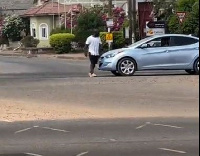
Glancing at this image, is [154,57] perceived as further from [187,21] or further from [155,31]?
[187,21]

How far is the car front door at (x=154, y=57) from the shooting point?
21422mm

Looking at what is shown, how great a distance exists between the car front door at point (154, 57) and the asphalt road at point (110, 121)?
82.9 inches

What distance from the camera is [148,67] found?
2155 cm

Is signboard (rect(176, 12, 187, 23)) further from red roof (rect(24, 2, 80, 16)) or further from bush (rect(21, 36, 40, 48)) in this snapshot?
red roof (rect(24, 2, 80, 16))

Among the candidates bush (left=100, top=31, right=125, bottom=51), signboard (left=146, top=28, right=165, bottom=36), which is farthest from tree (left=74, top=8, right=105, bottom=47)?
signboard (left=146, top=28, right=165, bottom=36)

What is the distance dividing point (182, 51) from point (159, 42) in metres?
0.83

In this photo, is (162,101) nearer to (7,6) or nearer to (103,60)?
(103,60)

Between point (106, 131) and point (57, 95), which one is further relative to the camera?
point (57, 95)

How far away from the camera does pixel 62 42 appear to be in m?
48.0

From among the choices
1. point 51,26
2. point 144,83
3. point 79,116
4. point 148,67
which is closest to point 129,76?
point 148,67

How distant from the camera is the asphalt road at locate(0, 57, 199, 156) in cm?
950

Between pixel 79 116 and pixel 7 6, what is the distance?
73.5 metres

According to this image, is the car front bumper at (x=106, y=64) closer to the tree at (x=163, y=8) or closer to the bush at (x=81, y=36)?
the tree at (x=163, y=8)

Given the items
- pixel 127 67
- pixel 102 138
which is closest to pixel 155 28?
pixel 127 67
